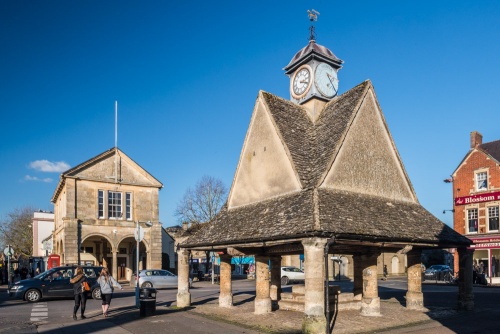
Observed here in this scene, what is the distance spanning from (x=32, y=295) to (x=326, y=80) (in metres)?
17.3

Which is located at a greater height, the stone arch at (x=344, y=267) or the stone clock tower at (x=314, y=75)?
the stone clock tower at (x=314, y=75)

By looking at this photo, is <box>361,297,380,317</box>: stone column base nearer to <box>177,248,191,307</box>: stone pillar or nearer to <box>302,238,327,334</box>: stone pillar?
<box>302,238,327,334</box>: stone pillar

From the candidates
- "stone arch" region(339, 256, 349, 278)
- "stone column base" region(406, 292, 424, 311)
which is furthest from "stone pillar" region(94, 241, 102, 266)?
"stone column base" region(406, 292, 424, 311)

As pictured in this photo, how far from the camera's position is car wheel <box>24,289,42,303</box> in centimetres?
2205

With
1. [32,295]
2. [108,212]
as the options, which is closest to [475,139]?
[108,212]

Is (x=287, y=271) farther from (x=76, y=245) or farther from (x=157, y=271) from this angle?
(x=76, y=245)

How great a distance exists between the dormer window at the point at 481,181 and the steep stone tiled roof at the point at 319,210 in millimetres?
22898

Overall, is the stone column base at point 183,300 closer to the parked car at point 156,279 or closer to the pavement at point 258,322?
the pavement at point 258,322

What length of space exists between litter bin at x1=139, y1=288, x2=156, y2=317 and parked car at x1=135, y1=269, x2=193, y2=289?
12694 millimetres

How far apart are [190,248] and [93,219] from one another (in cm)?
1828

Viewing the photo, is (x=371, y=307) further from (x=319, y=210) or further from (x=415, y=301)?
(x=319, y=210)

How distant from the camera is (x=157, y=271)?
30469 mm

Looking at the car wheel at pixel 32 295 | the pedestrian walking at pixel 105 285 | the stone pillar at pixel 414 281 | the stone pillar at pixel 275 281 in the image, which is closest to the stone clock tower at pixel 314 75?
the stone pillar at pixel 275 281

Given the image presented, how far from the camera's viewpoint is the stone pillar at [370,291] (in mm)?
16141
